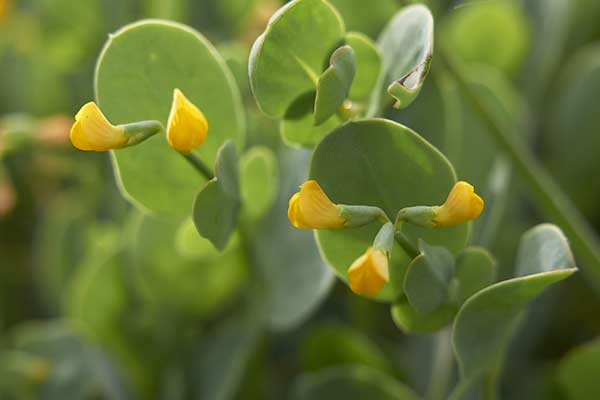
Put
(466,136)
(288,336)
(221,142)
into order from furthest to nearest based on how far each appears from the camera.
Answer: (288,336) → (466,136) → (221,142)

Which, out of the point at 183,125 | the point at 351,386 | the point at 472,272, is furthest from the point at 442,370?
the point at 183,125

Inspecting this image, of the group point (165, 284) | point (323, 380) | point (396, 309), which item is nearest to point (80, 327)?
point (165, 284)

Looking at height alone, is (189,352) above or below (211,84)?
below

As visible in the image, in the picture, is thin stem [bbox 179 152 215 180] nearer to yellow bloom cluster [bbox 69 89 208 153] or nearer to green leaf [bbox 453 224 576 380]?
yellow bloom cluster [bbox 69 89 208 153]

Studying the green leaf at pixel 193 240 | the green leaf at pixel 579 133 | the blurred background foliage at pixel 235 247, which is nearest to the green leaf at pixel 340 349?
the blurred background foliage at pixel 235 247

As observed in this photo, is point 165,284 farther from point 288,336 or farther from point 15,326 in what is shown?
point 15,326

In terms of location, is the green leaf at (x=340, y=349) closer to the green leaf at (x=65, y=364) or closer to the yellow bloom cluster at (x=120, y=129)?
the green leaf at (x=65, y=364)

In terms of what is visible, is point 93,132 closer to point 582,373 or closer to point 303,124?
point 303,124
